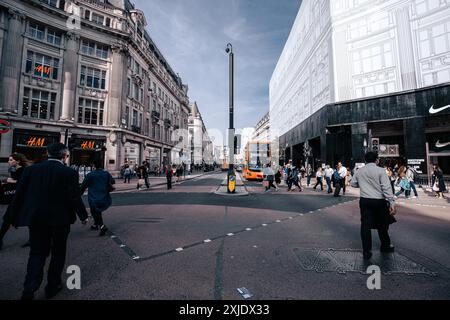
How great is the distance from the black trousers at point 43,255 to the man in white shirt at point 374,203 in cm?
445

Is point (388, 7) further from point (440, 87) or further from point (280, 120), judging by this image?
point (280, 120)

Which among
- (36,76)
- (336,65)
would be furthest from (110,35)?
(336,65)

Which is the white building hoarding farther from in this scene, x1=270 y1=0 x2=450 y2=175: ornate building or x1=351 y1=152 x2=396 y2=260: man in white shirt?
x1=351 y1=152 x2=396 y2=260: man in white shirt

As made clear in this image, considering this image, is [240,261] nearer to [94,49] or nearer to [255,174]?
[255,174]

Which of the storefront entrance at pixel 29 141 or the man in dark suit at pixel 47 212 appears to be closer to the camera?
the man in dark suit at pixel 47 212

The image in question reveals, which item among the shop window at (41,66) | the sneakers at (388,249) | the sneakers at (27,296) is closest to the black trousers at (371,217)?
the sneakers at (388,249)

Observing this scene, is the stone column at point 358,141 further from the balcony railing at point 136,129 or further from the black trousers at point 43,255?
the balcony railing at point 136,129

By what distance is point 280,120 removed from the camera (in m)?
45.0

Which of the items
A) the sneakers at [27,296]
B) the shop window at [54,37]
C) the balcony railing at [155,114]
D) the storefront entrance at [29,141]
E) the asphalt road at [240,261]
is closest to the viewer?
the sneakers at [27,296]

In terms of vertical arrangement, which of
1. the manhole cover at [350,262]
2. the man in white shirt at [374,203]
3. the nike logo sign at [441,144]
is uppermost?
the nike logo sign at [441,144]

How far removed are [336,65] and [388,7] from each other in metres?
6.15

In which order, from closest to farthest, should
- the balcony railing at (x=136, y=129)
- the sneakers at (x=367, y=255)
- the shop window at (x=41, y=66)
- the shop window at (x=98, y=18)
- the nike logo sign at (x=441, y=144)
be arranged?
1. the sneakers at (x=367, y=255)
2. the shop window at (x=41, y=66)
3. the nike logo sign at (x=441, y=144)
4. the shop window at (x=98, y=18)
5. the balcony railing at (x=136, y=129)

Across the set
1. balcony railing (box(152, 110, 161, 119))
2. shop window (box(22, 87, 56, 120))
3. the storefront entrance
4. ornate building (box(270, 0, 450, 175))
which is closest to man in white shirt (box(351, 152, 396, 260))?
ornate building (box(270, 0, 450, 175))

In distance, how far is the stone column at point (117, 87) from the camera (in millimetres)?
24312
